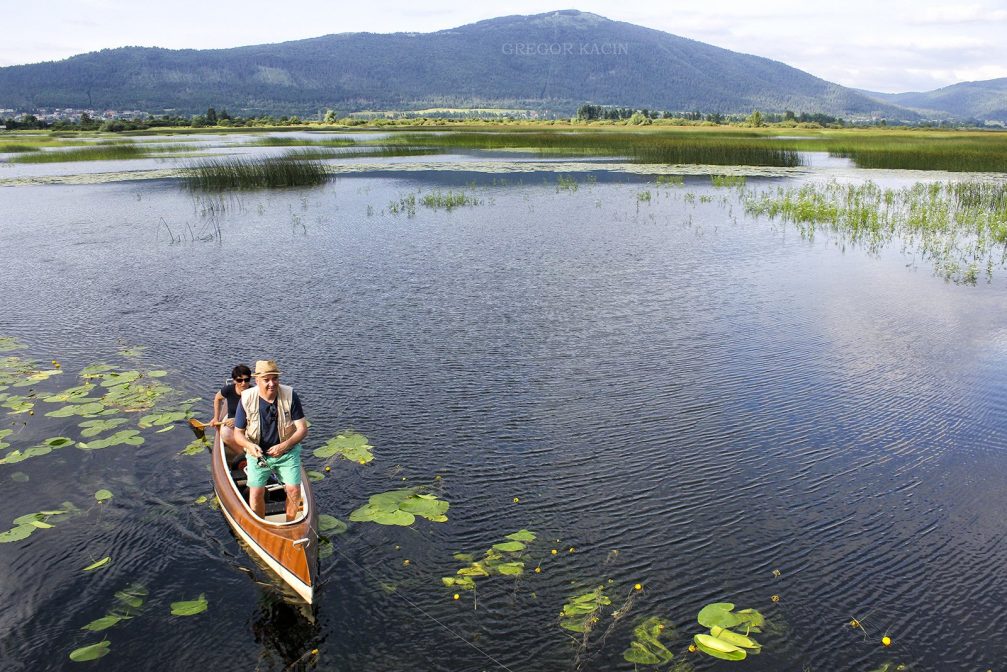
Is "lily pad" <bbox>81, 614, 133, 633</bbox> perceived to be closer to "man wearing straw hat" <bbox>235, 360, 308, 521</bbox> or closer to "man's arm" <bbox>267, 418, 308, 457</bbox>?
"man wearing straw hat" <bbox>235, 360, 308, 521</bbox>

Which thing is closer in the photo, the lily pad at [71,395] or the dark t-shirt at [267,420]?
the dark t-shirt at [267,420]

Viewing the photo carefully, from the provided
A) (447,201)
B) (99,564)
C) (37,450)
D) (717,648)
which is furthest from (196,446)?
(447,201)

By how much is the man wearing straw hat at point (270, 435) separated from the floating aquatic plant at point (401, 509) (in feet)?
3.86

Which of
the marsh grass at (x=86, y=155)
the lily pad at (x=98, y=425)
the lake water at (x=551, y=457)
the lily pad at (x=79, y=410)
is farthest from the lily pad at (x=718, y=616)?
the marsh grass at (x=86, y=155)

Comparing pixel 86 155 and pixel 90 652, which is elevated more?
pixel 86 155

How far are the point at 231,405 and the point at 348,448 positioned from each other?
73.0 inches

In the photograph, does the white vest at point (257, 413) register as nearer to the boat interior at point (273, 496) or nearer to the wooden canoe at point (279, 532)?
the wooden canoe at point (279, 532)

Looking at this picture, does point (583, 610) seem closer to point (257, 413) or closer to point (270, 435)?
point (270, 435)

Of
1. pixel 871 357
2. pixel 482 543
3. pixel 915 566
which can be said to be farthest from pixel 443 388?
pixel 871 357

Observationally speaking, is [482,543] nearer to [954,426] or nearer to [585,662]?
[585,662]

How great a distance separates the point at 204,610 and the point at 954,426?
11551 mm

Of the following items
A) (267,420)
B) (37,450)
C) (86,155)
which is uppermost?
(86,155)

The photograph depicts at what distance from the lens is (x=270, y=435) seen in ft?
28.2

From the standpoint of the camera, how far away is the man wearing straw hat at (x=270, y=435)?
27.8 ft
